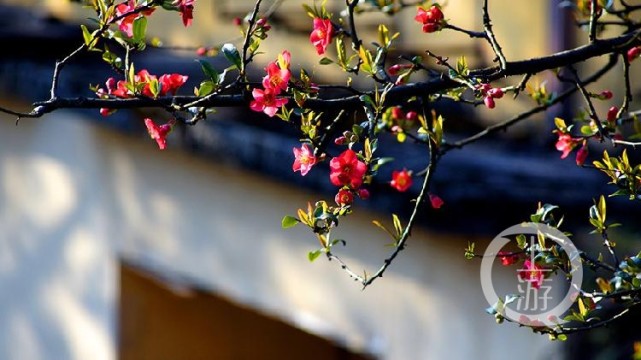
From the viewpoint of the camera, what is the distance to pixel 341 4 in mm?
3912

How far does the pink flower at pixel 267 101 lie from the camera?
127 centimetres

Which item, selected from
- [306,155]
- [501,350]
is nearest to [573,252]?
[306,155]

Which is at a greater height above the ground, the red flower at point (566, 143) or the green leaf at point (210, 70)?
the green leaf at point (210, 70)

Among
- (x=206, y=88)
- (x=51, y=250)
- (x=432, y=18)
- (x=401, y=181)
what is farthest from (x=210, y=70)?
(x=51, y=250)

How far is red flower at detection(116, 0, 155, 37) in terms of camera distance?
4.50 feet

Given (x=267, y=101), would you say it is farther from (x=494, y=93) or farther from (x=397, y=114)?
(x=397, y=114)

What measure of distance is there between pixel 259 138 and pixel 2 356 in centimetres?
211

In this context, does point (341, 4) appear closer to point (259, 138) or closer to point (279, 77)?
point (259, 138)

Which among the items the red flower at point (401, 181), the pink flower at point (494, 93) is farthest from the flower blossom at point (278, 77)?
the red flower at point (401, 181)

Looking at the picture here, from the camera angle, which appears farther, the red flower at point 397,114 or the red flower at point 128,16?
the red flower at point 397,114

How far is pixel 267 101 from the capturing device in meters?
1.28

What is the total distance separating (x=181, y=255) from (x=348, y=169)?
7.86ft

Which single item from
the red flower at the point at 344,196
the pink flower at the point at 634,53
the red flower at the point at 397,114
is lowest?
the red flower at the point at 397,114

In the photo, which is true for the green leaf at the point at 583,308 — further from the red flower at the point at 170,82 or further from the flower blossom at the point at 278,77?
the red flower at the point at 170,82
